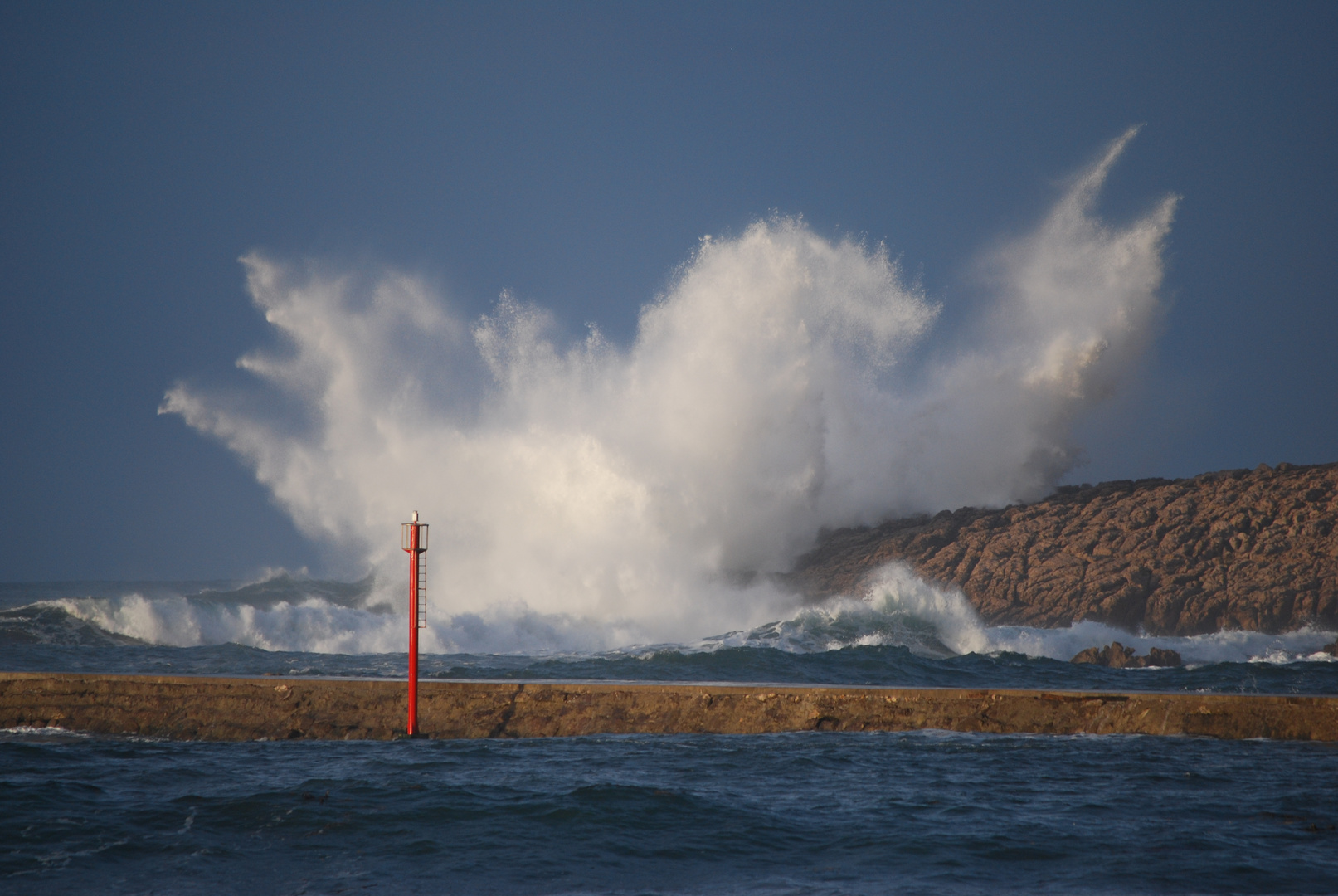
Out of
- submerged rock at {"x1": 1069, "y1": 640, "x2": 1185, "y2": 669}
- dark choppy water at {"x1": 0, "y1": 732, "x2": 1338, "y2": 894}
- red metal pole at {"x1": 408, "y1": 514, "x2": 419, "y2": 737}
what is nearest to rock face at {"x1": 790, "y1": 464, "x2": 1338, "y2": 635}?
submerged rock at {"x1": 1069, "y1": 640, "x2": 1185, "y2": 669}

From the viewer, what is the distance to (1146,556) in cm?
2627

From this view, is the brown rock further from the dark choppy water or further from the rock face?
the dark choppy water

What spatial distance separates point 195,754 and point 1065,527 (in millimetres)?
27431

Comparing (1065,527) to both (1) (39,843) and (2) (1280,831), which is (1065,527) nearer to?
(2) (1280,831)

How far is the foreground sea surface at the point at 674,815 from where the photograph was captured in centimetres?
582

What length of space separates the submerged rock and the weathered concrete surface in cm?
1019

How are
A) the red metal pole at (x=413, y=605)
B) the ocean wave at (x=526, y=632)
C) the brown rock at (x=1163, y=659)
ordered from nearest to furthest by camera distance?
1. the red metal pole at (x=413, y=605)
2. the brown rock at (x=1163, y=659)
3. the ocean wave at (x=526, y=632)

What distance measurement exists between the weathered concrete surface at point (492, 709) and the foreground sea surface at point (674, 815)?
1.01 feet

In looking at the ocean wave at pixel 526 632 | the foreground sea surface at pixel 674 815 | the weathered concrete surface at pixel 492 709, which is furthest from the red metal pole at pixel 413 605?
the ocean wave at pixel 526 632

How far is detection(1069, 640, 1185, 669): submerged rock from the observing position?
1872cm

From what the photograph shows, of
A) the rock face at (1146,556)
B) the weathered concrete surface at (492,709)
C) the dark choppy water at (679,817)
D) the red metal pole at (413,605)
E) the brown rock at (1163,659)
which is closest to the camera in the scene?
the dark choppy water at (679,817)

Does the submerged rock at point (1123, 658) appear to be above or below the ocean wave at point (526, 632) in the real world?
below

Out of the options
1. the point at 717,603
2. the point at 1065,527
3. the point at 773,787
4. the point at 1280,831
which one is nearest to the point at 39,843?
the point at 773,787

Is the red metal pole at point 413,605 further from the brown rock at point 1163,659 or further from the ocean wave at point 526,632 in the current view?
the brown rock at point 1163,659
